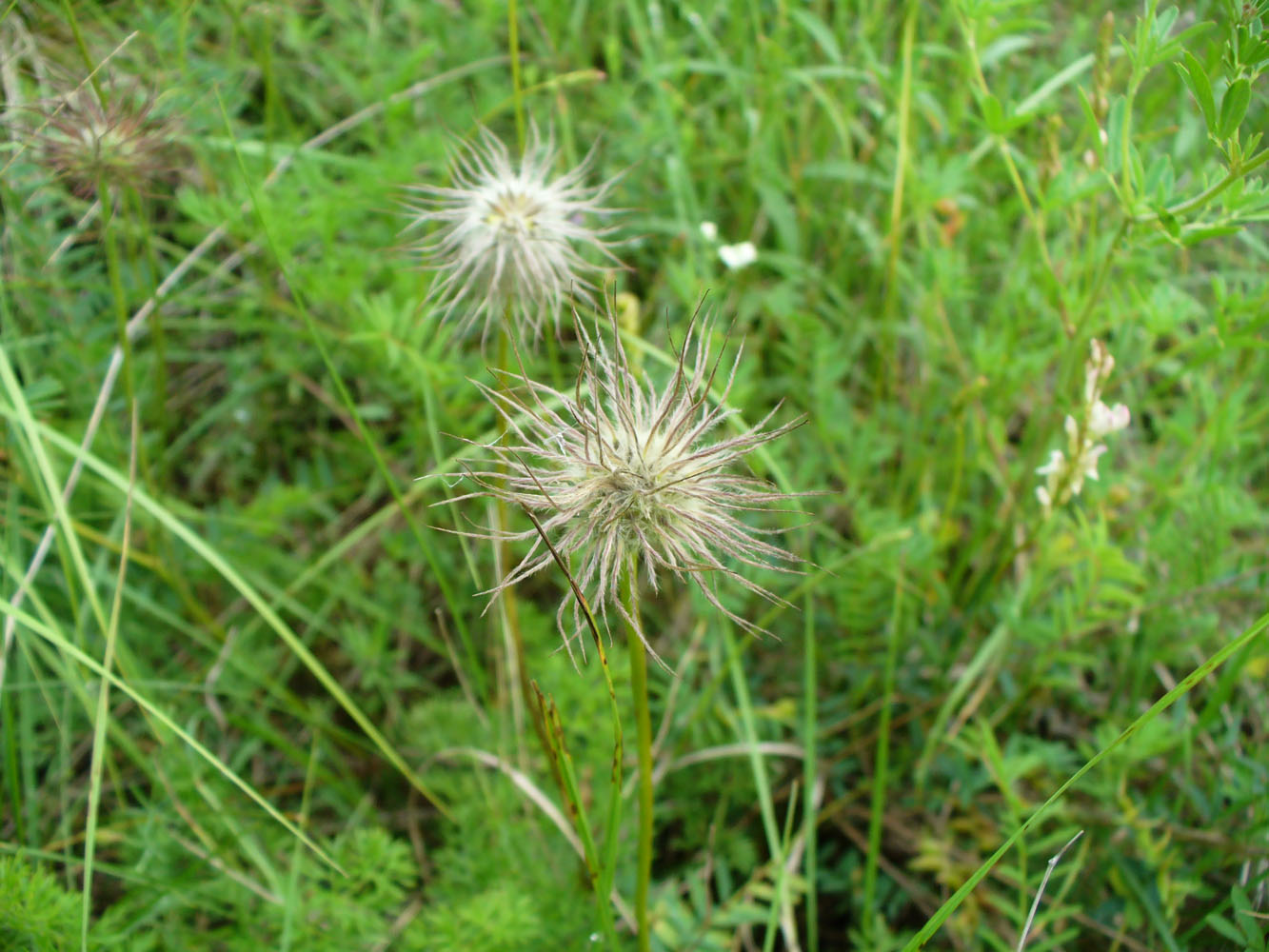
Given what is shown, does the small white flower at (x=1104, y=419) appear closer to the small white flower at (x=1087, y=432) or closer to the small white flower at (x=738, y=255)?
the small white flower at (x=1087, y=432)

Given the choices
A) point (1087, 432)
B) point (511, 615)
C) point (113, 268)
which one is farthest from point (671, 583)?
point (113, 268)

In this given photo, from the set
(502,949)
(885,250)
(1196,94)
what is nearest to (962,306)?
(885,250)

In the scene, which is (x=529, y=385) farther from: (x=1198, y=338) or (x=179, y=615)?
(x=179, y=615)

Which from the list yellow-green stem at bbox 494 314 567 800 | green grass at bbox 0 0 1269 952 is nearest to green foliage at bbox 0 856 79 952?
green grass at bbox 0 0 1269 952

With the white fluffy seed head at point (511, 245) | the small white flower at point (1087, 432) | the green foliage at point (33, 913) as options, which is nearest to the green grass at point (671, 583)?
the green foliage at point (33, 913)

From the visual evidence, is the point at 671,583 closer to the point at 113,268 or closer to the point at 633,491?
the point at 633,491

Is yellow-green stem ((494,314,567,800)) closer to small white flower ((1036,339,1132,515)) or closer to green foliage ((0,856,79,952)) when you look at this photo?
green foliage ((0,856,79,952))
